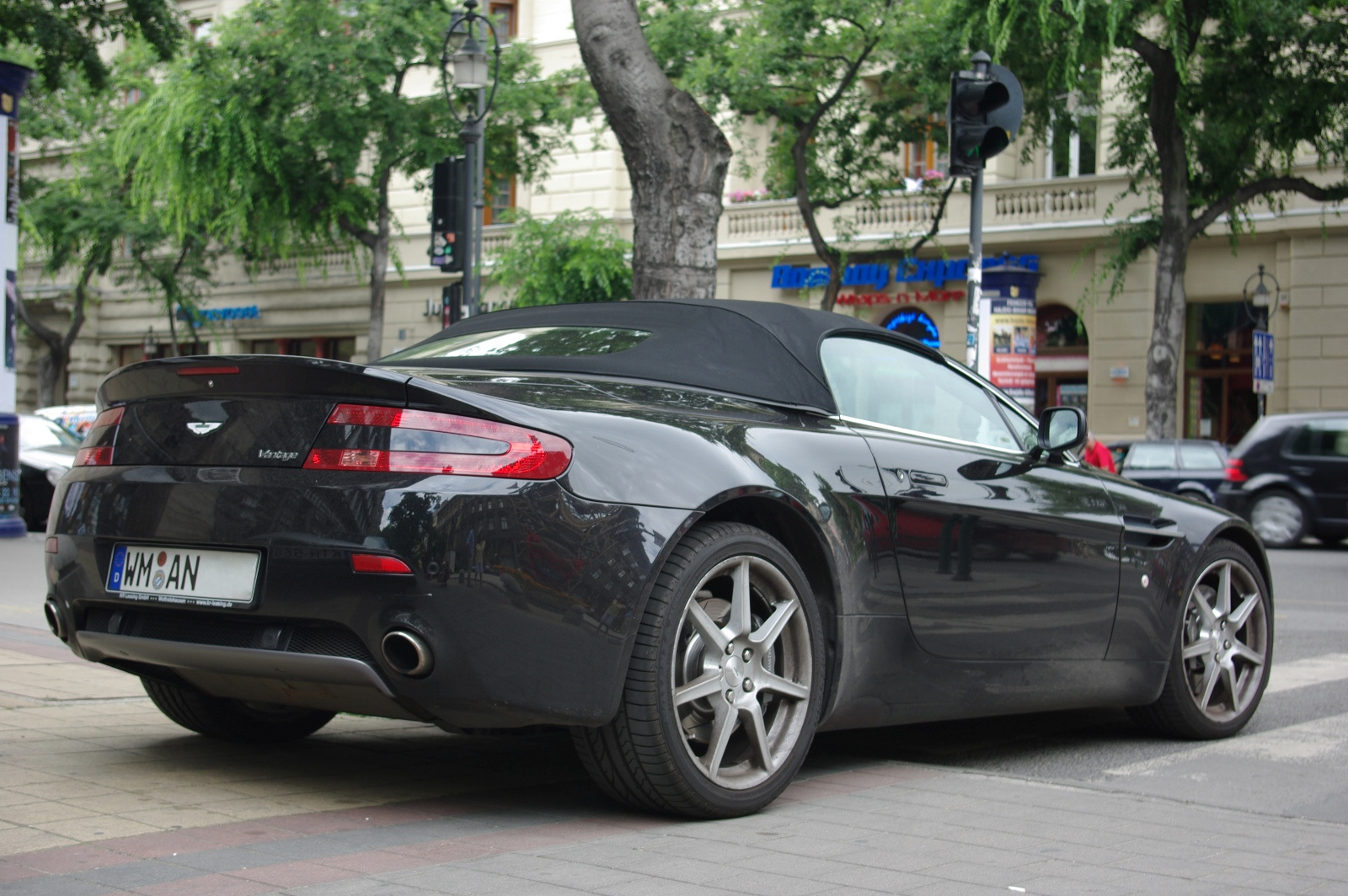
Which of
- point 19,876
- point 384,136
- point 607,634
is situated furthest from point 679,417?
point 384,136

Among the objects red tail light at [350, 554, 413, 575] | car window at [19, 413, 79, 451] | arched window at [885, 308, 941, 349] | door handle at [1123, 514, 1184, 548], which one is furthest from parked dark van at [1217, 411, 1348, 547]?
red tail light at [350, 554, 413, 575]

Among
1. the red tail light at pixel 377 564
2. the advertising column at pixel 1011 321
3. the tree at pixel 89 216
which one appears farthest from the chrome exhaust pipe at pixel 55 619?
the tree at pixel 89 216

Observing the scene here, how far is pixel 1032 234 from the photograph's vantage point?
1156 inches

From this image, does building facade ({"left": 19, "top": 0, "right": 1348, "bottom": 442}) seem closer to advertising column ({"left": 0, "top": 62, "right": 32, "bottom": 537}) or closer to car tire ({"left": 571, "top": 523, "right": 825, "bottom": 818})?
advertising column ({"left": 0, "top": 62, "right": 32, "bottom": 537})

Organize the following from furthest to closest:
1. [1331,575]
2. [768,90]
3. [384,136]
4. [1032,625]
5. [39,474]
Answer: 1. [384,136]
2. [768,90]
3. [39,474]
4. [1331,575]
5. [1032,625]

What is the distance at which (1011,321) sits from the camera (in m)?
29.3

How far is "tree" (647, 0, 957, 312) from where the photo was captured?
81.1 ft

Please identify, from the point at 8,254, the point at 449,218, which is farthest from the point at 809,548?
the point at 8,254

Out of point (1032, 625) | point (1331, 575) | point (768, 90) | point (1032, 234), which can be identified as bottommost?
point (1331, 575)

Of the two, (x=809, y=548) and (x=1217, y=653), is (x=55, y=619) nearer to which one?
(x=809, y=548)

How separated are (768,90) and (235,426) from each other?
2197cm

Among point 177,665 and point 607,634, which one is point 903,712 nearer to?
point 607,634

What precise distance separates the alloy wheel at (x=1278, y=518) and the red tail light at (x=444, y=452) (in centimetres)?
1791

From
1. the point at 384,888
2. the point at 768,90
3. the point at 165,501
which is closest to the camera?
the point at 384,888
